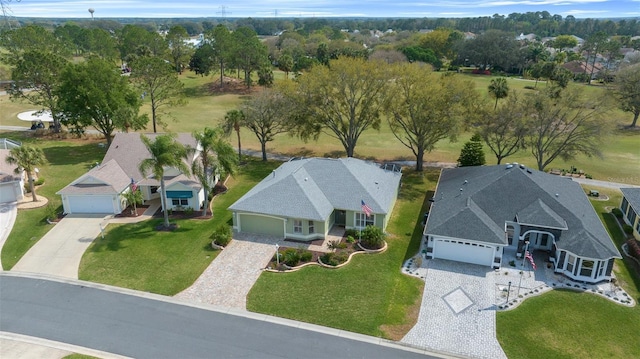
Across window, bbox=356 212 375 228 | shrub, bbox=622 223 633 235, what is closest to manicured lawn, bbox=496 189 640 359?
shrub, bbox=622 223 633 235

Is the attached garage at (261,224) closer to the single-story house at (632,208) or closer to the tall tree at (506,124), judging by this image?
the tall tree at (506,124)

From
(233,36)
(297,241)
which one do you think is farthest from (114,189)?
(233,36)

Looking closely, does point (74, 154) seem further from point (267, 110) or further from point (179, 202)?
point (267, 110)

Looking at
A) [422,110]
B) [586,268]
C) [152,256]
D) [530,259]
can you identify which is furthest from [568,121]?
[152,256]

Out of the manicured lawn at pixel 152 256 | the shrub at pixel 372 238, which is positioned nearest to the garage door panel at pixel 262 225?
the manicured lawn at pixel 152 256

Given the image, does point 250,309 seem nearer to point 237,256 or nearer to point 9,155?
point 237,256
